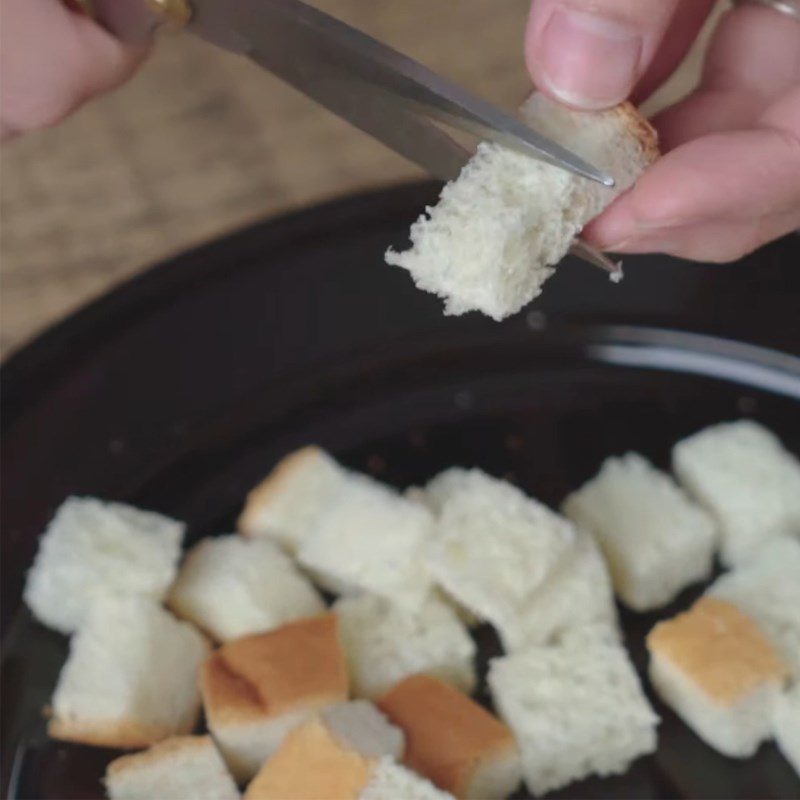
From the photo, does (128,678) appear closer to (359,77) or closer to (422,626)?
(422,626)

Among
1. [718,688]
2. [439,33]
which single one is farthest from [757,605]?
[439,33]

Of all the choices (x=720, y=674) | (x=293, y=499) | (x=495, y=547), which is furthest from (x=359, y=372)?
(x=720, y=674)

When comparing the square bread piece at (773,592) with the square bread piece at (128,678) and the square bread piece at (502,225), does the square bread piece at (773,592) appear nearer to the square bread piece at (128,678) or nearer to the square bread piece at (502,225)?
the square bread piece at (502,225)

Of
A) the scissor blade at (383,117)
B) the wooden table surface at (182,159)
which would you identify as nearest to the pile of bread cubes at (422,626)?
the scissor blade at (383,117)

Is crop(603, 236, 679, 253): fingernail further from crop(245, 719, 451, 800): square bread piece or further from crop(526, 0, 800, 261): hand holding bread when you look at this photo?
crop(245, 719, 451, 800): square bread piece

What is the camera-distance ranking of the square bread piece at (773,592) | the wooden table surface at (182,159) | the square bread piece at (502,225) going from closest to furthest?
the square bread piece at (502,225) → the square bread piece at (773,592) → the wooden table surface at (182,159)

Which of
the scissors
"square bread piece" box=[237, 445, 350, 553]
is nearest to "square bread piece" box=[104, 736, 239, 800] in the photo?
"square bread piece" box=[237, 445, 350, 553]
